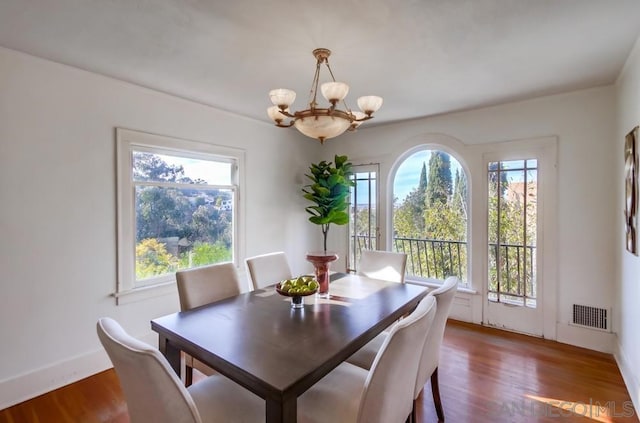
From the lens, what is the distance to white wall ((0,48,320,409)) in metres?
2.23

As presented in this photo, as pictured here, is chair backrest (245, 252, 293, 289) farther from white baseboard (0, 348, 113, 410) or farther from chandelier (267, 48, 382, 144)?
white baseboard (0, 348, 113, 410)

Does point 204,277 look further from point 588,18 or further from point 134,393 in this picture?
point 588,18

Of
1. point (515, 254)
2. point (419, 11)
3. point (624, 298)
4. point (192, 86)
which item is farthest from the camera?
point (515, 254)

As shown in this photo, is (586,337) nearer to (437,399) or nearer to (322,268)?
(437,399)

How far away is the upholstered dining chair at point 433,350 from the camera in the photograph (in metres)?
1.72

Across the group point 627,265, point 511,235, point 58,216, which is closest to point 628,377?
point 627,265

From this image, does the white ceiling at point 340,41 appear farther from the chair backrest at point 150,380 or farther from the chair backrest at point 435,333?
the chair backrest at point 150,380

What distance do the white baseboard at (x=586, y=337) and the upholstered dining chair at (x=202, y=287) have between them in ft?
10.6

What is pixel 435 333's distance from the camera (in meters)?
1.84

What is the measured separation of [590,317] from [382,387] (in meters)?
2.94

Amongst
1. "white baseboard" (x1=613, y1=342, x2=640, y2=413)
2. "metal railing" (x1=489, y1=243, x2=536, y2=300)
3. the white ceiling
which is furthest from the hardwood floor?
the white ceiling

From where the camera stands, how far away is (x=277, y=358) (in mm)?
1345

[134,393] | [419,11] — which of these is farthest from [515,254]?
[134,393]

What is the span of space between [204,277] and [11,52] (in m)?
2.09
